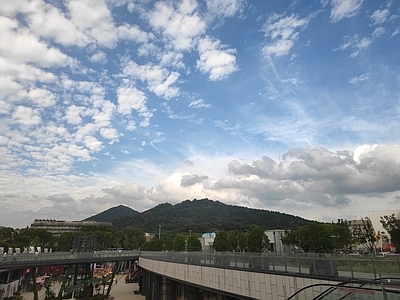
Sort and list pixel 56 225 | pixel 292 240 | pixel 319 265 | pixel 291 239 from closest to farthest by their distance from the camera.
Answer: pixel 319 265, pixel 292 240, pixel 291 239, pixel 56 225

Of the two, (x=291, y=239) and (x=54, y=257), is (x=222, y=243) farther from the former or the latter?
(x=54, y=257)

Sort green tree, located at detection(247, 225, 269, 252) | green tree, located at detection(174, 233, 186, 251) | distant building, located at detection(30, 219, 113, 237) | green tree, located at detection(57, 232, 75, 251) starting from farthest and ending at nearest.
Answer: distant building, located at detection(30, 219, 113, 237) → green tree, located at detection(57, 232, 75, 251) → green tree, located at detection(174, 233, 186, 251) → green tree, located at detection(247, 225, 269, 252)

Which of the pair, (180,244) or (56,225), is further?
(56,225)

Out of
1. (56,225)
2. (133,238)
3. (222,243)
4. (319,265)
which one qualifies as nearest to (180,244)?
(222,243)

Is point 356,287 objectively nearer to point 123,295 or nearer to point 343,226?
point 343,226

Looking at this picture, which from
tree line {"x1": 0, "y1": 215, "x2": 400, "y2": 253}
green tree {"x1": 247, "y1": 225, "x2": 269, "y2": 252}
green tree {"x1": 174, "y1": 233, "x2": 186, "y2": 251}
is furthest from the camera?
green tree {"x1": 174, "y1": 233, "x2": 186, "y2": 251}

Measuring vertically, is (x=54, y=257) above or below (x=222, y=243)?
below

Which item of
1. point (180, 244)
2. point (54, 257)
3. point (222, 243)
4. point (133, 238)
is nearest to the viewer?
point (54, 257)

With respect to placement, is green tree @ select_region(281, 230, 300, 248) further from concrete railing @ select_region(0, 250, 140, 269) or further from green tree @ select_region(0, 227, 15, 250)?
green tree @ select_region(0, 227, 15, 250)

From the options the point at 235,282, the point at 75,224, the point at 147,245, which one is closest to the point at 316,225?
the point at 235,282

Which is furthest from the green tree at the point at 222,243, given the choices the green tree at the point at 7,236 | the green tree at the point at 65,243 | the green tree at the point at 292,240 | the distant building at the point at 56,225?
the distant building at the point at 56,225

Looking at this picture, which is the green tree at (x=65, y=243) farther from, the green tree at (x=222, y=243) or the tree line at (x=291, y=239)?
the green tree at (x=222, y=243)

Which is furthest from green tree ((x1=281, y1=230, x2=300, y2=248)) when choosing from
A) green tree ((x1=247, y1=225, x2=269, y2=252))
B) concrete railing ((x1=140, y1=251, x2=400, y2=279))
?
concrete railing ((x1=140, y1=251, x2=400, y2=279))

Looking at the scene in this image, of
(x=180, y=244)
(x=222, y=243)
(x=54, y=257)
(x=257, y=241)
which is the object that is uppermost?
(x=257, y=241)
